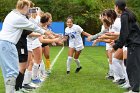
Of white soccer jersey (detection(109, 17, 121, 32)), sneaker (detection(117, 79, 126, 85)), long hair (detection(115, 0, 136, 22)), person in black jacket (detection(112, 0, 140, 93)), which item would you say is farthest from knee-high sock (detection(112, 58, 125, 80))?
long hair (detection(115, 0, 136, 22))

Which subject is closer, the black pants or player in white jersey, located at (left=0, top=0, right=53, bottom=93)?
player in white jersey, located at (left=0, top=0, right=53, bottom=93)

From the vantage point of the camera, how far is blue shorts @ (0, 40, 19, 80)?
8.53 m

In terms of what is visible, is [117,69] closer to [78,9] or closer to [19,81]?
[19,81]

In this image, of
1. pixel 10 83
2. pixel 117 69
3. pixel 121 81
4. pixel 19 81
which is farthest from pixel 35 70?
pixel 10 83

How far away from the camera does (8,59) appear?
855cm

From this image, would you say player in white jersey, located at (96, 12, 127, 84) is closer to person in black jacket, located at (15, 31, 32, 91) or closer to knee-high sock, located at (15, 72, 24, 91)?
person in black jacket, located at (15, 31, 32, 91)

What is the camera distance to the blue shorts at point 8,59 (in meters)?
8.53

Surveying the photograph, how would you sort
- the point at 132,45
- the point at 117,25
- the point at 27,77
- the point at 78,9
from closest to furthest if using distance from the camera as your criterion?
the point at 132,45
the point at 117,25
the point at 27,77
the point at 78,9

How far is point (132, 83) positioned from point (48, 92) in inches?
89.4

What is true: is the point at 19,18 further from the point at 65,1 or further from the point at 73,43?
the point at 65,1

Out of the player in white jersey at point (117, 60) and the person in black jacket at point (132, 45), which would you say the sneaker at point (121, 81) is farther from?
the person in black jacket at point (132, 45)

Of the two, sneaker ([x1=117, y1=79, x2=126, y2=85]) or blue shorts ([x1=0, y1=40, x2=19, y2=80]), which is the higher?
blue shorts ([x1=0, y1=40, x2=19, y2=80])

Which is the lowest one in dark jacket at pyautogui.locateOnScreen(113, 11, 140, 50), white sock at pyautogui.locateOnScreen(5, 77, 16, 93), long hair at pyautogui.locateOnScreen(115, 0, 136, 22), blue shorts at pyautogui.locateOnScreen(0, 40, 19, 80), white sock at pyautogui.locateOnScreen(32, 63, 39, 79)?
white sock at pyautogui.locateOnScreen(32, 63, 39, 79)

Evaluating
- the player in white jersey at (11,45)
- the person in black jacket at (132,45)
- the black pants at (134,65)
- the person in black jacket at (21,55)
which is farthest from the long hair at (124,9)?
A: the person in black jacket at (21,55)
